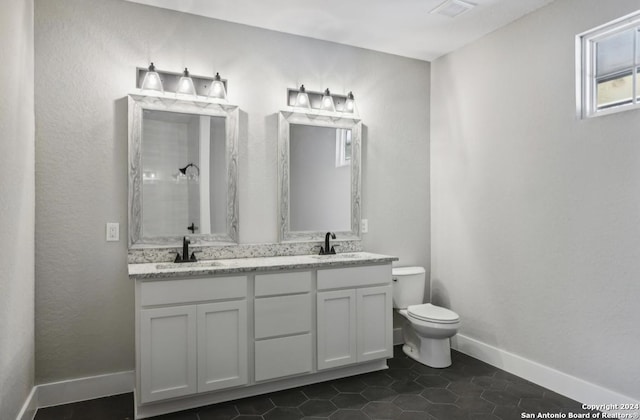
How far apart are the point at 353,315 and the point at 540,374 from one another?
1350 mm

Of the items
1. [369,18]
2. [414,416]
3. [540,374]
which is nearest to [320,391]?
[414,416]

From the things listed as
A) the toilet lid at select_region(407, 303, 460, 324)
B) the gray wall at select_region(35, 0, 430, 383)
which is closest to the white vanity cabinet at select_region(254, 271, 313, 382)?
the gray wall at select_region(35, 0, 430, 383)

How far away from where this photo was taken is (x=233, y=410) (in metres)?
2.39

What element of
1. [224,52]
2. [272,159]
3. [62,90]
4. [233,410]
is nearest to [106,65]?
[62,90]

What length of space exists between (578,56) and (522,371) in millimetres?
2203

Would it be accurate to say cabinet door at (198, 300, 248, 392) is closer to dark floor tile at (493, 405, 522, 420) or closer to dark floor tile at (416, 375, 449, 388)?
dark floor tile at (416, 375, 449, 388)

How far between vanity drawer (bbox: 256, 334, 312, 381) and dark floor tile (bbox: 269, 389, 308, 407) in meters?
0.13

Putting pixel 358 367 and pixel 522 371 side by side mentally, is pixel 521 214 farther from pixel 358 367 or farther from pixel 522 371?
pixel 358 367

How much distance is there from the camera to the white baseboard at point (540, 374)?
2359 millimetres

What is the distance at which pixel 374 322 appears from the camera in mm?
2924

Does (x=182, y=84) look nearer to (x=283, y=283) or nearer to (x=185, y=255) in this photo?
(x=185, y=255)

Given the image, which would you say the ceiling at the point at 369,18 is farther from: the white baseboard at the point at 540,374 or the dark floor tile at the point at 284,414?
the dark floor tile at the point at 284,414

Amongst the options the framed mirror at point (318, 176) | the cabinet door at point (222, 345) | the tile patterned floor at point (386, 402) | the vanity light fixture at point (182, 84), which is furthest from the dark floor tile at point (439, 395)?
the vanity light fixture at point (182, 84)

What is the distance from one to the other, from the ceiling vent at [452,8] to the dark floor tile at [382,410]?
105 inches
